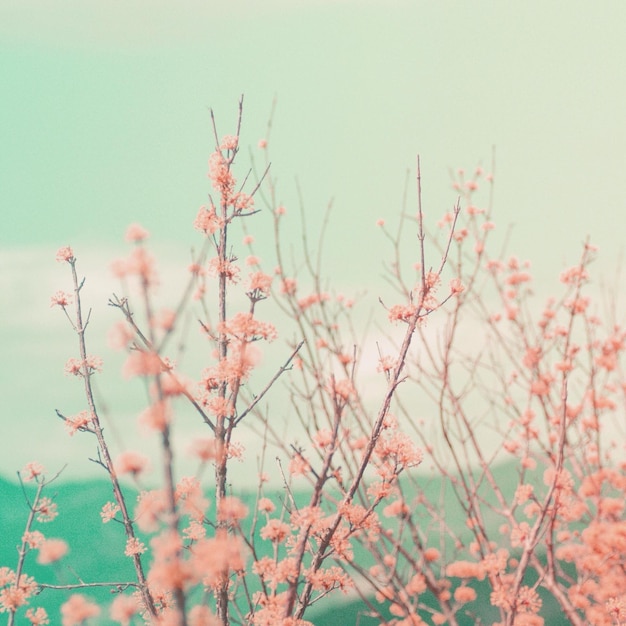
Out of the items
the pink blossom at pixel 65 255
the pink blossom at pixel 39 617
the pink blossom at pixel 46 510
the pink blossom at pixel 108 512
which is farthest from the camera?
the pink blossom at pixel 65 255

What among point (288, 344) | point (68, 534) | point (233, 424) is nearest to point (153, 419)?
point (233, 424)

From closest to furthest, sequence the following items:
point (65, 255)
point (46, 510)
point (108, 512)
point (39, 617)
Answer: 1. point (39, 617)
2. point (108, 512)
3. point (46, 510)
4. point (65, 255)

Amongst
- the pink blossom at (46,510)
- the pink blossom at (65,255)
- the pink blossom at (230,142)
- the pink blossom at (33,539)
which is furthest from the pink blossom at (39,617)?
the pink blossom at (230,142)

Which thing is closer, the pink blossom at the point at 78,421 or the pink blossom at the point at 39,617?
the pink blossom at the point at 39,617

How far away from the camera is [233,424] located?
200 centimetres

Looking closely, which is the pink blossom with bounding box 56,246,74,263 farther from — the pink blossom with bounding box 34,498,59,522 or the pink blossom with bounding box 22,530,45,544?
the pink blossom with bounding box 22,530,45,544

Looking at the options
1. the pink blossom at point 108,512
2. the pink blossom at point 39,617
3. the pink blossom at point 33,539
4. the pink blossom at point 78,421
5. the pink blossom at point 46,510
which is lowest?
the pink blossom at point 39,617

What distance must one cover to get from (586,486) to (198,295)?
2588 mm

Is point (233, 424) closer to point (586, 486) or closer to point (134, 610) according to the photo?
point (134, 610)

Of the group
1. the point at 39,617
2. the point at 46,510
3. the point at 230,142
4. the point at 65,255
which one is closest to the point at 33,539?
the point at 46,510

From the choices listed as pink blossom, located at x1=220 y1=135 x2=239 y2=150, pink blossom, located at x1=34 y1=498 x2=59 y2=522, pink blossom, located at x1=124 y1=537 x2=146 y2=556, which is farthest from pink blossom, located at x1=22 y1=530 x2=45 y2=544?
pink blossom, located at x1=220 y1=135 x2=239 y2=150

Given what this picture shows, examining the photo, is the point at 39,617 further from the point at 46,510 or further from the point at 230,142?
the point at 230,142

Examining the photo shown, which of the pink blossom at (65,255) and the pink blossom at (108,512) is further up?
the pink blossom at (65,255)

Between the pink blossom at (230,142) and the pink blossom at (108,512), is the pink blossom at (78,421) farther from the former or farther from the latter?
the pink blossom at (230,142)
